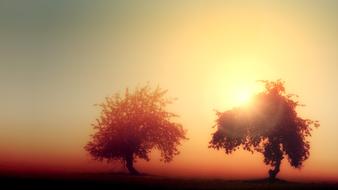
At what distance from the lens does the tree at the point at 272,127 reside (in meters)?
54.8

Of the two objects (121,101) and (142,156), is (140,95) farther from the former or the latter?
(142,156)

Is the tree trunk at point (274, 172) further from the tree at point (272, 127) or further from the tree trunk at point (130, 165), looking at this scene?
the tree trunk at point (130, 165)

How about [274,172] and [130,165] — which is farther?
[130,165]

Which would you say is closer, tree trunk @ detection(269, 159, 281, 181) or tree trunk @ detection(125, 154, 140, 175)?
tree trunk @ detection(269, 159, 281, 181)

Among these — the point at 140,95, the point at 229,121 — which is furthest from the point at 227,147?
the point at 140,95

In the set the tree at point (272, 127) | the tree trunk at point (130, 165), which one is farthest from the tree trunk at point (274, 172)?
the tree trunk at point (130, 165)

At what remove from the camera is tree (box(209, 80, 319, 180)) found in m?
54.8

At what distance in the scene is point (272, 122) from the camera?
180ft

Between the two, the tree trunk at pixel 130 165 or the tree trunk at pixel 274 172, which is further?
the tree trunk at pixel 130 165

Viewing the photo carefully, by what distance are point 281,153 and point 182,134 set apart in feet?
38.0

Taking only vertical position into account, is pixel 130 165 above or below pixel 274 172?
above

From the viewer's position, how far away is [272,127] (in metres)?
54.8

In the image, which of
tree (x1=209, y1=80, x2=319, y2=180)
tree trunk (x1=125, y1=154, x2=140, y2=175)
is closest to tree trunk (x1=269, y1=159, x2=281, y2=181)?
tree (x1=209, y1=80, x2=319, y2=180)

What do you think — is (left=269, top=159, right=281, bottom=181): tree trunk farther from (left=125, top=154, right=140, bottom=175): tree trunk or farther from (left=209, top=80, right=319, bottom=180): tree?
(left=125, top=154, right=140, bottom=175): tree trunk
